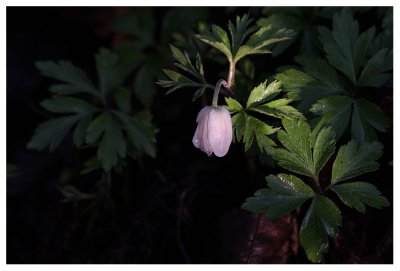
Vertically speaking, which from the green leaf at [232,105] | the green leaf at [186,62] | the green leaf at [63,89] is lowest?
the green leaf at [63,89]

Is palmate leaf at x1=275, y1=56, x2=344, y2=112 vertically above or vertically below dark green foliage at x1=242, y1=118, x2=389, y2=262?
above

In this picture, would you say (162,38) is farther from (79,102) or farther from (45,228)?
(45,228)

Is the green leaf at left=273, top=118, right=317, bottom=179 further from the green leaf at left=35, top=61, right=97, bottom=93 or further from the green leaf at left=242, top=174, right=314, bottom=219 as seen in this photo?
the green leaf at left=35, top=61, right=97, bottom=93

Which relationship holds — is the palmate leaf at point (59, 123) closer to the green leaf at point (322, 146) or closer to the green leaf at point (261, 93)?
the green leaf at point (261, 93)

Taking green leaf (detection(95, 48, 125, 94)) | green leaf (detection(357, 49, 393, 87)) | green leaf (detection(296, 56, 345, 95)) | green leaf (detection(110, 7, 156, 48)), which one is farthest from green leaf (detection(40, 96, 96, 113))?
green leaf (detection(357, 49, 393, 87))

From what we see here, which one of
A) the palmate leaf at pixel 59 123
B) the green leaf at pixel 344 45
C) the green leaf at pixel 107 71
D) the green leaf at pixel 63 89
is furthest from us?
the green leaf at pixel 107 71

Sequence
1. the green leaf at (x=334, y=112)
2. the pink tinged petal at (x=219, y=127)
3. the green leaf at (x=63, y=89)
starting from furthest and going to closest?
1. the green leaf at (x=63, y=89)
2. the green leaf at (x=334, y=112)
3. the pink tinged petal at (x=219, y=127)

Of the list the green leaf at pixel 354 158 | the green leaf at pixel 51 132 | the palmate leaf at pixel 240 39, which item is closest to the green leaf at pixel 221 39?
the palmate leaf at pixel 240 39
